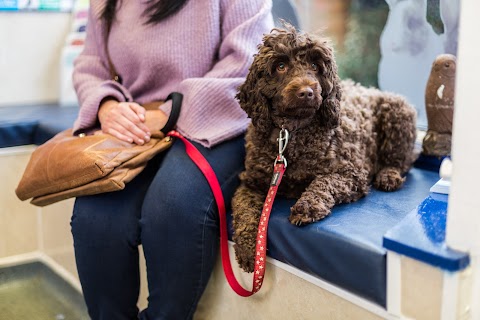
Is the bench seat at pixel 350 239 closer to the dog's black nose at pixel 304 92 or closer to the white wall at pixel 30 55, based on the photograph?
the dog's black nose at pixel 304 92

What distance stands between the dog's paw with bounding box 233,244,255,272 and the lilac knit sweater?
0.27 metres

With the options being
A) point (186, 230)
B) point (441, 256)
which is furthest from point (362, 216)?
point (186, 230)

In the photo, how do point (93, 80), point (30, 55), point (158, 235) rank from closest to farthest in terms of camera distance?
point (158, 235), point (93, 80), point (30, 55)

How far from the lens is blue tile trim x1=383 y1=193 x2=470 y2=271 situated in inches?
38.6

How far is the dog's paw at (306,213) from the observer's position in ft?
3.91

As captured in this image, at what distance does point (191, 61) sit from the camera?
5.03 ft

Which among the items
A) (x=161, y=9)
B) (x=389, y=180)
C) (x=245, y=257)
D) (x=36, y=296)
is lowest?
(x=36, y=296)

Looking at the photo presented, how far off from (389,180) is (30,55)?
1770 millimetres

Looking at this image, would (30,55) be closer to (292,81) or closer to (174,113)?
(174,113)

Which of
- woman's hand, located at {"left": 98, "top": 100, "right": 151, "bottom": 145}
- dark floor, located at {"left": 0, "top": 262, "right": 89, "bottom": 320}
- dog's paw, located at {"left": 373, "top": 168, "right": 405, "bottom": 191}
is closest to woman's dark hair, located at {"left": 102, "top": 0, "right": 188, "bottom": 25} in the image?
woman's hand, located at {"left": 98, "top": 100, "right": 151, "bottom": 145}

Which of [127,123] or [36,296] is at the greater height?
[127,123]

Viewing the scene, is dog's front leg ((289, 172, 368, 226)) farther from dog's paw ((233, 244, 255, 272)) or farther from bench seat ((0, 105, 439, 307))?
dog's paw ((233, 244, 255, 272))

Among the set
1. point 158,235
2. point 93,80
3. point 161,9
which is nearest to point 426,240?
point 158,235

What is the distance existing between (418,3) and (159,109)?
2.81ft
